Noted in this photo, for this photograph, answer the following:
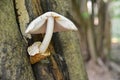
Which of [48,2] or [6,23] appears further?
[48,2]

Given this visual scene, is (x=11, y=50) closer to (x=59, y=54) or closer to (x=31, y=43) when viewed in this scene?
(x=31, y=43)

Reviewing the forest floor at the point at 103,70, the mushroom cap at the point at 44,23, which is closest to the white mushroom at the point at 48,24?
the mushroom cap at the point at 44,23

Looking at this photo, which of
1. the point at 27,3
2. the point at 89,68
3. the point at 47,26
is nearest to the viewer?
the point at 47,26

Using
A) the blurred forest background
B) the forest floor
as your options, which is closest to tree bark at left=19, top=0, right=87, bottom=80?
the blurred forest background

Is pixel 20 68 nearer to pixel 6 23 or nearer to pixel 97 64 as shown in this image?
pixel 6 23

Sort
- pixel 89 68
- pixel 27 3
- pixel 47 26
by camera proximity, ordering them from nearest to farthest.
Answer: pixel 47 26 → pixel 27 3 → pixel 89 68

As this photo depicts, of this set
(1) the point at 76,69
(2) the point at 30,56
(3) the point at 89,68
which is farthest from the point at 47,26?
(3) the point at 89,68

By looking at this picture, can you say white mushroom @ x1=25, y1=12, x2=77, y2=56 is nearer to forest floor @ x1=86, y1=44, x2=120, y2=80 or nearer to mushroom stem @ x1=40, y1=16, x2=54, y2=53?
mushroom stem @ x1=40, y1=16, x2=54, y2=53
